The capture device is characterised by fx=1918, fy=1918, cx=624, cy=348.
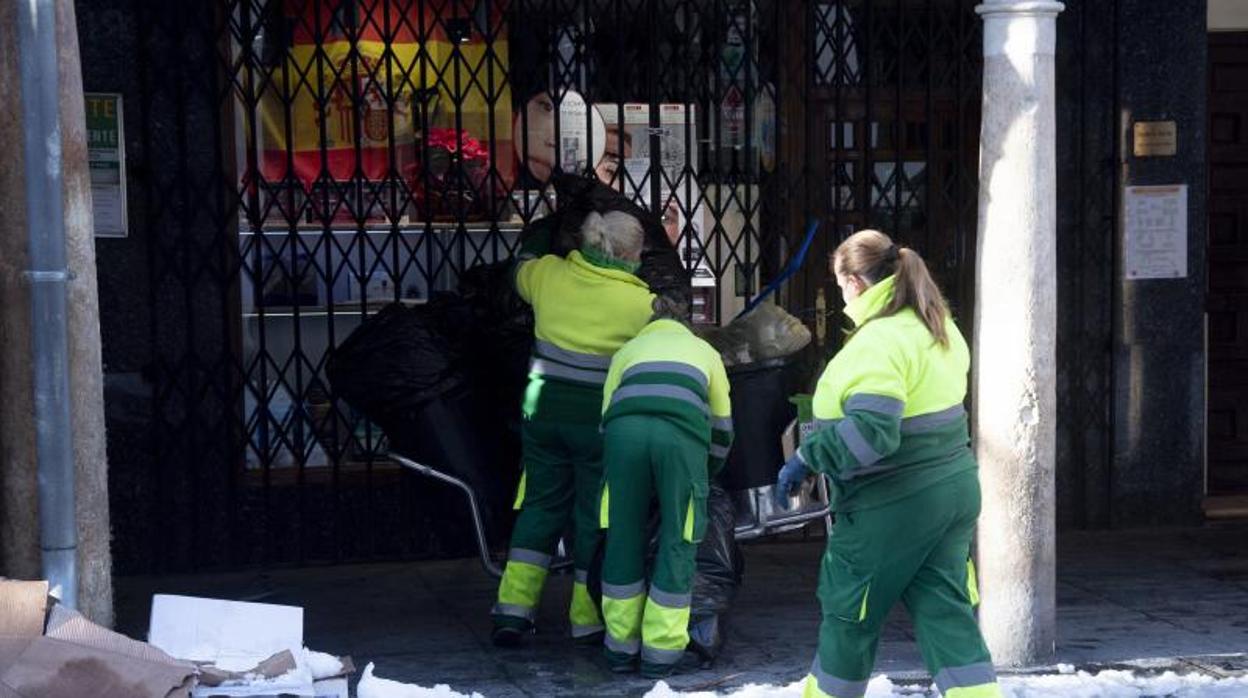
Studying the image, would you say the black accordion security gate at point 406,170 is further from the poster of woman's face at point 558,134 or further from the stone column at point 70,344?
the stone column at point 70,344

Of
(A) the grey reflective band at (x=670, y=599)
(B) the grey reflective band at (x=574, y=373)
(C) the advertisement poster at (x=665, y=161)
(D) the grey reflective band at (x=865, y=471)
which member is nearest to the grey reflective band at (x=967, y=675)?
(D) the grey reflective band at (x=865, y=471)

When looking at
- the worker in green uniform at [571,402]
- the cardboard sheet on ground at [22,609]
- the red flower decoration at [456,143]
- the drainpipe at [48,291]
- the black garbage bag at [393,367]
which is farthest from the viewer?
the red flower decoration at [456,143]

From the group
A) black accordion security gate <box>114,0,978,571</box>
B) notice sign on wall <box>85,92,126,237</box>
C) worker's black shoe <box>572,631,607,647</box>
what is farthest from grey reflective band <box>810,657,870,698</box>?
notice sign on wall <box>85,92,126,237</box>

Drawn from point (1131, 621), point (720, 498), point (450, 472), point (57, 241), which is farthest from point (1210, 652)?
point (57, 241)

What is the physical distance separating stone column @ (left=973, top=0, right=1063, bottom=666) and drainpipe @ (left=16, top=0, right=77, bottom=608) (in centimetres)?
328

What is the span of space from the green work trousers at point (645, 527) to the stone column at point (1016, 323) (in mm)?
1089

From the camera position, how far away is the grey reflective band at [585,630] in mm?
7520

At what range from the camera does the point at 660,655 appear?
23.0ft

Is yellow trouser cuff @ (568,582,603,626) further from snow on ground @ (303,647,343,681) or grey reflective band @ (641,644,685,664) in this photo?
snow on ground @ (303,647,343,681)

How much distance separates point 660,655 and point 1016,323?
1.77 metres

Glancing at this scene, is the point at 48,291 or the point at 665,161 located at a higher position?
the point at 665,161

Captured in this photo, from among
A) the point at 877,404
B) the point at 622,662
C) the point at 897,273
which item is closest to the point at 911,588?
the point at 877,404

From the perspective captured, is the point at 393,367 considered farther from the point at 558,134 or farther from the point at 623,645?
the point at 558,134

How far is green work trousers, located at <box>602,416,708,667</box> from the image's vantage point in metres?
6.93
